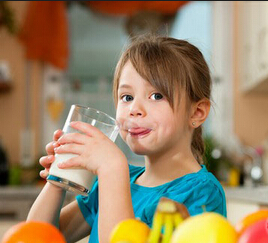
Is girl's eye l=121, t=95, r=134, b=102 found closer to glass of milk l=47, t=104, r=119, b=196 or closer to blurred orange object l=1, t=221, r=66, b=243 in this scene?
glass of milk l=47, t=104, r=119, b=196

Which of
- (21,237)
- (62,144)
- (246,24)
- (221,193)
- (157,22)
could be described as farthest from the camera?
(157,22)

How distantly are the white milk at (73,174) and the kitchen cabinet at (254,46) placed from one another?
2441mm

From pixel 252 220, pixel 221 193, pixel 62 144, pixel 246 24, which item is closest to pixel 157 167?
pixel 221 193

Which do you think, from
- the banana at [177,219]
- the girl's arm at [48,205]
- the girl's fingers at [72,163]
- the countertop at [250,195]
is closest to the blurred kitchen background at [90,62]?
the countertop at [250,195]

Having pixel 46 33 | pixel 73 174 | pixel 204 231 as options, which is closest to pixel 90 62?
pixel 46 33

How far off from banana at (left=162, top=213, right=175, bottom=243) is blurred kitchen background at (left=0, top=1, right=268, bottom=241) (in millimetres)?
3250

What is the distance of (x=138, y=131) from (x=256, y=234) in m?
0.44

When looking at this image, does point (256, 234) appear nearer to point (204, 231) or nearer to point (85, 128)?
point (204, 231)

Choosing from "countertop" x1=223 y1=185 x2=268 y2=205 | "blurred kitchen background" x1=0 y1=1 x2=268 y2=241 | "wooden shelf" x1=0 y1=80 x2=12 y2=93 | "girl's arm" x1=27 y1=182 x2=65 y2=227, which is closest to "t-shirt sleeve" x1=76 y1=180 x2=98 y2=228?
"girl's arm" x1=27 y1=182 x2=65 y2=227

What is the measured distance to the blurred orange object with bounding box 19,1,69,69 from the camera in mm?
3928

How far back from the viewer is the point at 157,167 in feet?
3.22

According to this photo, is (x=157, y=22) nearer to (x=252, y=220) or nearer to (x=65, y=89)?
(x=65, y=89)

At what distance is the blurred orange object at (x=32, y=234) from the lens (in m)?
0.47

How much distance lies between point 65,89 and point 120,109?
10.6 feet
